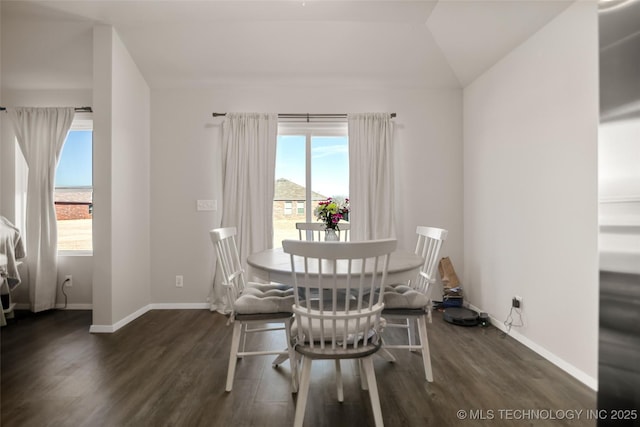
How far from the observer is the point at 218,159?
3.55 m

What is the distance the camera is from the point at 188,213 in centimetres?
353

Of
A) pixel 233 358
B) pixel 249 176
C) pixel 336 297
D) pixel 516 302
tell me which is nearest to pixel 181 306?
pixel 249 176

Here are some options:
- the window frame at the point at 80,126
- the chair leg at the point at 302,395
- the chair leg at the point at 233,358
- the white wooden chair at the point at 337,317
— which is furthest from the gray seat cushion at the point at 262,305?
the window frame at the point at 80,126

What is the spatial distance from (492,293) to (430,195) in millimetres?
1183

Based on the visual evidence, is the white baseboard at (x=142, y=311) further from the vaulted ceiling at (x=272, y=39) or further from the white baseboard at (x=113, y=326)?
the vaulted ceiling at (x=272, y=39)

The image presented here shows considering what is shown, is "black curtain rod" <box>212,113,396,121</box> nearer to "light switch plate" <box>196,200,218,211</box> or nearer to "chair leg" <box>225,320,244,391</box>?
"light switch plate" <box>196,200,218,211</box>

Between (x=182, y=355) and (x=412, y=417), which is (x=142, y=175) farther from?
(x=412, y=417)

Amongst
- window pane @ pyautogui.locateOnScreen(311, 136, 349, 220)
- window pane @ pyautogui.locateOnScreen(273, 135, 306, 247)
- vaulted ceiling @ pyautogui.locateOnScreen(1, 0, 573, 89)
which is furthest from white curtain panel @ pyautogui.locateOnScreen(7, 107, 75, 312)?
window pane @ pyautogui.locateOnScreen(311, 136, 349, 220)

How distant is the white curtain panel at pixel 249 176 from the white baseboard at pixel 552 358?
7.70 ft

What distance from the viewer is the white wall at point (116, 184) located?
2799mm

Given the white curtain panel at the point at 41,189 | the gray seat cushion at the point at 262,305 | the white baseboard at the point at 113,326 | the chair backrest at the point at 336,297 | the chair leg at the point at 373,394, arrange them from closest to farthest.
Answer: the chair backrest at the point at 336,297
the chair leg at the point at 373,394
the gray seat cushion at the point at 262,305
the white baseboard at the point at 113,326
the white curtain panel at the point at 41,189

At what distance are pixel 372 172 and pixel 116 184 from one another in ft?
8.20

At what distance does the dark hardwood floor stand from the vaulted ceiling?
8.16 feet

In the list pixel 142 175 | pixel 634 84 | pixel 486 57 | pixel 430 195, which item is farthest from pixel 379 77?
pixel 634 84
